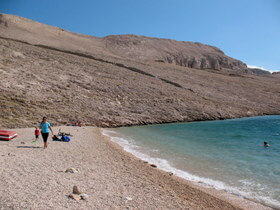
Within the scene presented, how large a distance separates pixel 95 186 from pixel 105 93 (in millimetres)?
27021

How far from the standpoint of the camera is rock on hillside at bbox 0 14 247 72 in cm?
6406

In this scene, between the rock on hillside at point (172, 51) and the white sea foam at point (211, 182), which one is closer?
the white sea foam at point (211, 182)

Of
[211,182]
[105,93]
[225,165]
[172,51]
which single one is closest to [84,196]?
[211,182]

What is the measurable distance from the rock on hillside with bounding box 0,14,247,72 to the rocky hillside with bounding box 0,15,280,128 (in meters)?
6.07

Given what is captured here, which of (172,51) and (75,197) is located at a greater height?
(172,51)

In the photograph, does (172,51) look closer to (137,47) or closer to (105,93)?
(137,47)

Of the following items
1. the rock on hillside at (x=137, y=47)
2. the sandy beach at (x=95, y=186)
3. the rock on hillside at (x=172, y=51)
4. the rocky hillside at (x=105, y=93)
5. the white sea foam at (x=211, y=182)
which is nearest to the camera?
the sandy beach at (x=95, y=186)

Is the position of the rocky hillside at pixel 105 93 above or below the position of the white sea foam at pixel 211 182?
above

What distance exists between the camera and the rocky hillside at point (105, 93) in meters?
25.2

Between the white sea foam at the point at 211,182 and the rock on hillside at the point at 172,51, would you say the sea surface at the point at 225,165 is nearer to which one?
the white sea foam at the point at 211,182

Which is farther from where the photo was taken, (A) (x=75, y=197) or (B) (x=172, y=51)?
(B) (x=172, y=51)

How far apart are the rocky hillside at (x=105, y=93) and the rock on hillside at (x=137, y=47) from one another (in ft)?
19.9

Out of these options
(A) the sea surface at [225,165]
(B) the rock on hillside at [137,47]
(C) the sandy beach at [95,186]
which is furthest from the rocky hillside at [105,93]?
(C) the sandy beach at [95,186]

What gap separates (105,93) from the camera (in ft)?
110
